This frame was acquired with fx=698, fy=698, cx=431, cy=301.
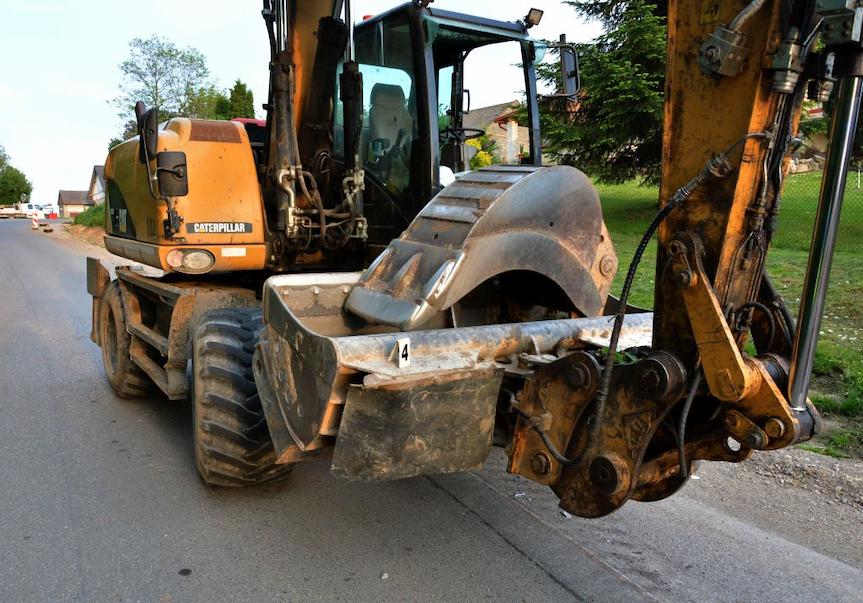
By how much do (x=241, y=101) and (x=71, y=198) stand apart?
68785mm

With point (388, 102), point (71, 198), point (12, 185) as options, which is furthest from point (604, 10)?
point (12, 185)

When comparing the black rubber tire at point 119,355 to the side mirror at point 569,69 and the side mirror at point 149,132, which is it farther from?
the side mirror at point 569,69

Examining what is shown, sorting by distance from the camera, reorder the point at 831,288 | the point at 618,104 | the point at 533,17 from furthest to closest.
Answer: the point at 618,104
the point at 831,288
the point at 533,17

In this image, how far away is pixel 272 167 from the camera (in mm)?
5008

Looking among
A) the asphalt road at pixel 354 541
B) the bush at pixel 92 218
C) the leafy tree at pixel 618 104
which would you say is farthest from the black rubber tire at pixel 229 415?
the bush at pixel 92 218

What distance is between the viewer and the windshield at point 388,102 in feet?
15.3

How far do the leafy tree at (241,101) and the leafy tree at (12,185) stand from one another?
81.3 meters

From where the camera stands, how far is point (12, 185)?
10369 cm

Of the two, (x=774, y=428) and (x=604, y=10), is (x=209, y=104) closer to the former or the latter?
(x=604, y=10)

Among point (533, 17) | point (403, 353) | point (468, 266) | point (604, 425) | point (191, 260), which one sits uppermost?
point (533, 17)

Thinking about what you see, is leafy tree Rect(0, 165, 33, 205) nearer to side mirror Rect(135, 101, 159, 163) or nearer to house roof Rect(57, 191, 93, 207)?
house roof Rect(57, 191, 93, 207)

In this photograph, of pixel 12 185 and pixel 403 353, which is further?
pixel 12 185

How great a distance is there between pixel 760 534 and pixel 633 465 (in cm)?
177

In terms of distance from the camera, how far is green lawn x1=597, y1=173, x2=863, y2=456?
5418 millimetres
